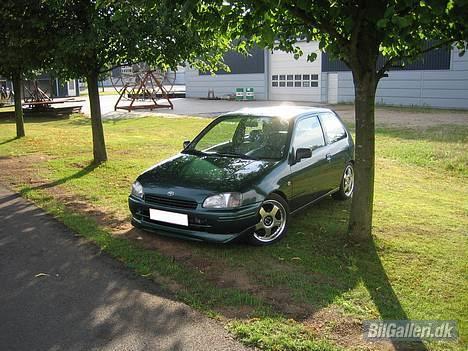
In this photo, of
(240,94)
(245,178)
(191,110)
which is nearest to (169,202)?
(245,178)

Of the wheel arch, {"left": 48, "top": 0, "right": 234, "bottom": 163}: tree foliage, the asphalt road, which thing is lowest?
the asphalt road

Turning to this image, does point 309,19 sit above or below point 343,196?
above

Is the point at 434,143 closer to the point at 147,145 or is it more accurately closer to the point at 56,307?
the point at 147,145

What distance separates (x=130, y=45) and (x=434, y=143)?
928 centimetres

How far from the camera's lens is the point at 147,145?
14062mm

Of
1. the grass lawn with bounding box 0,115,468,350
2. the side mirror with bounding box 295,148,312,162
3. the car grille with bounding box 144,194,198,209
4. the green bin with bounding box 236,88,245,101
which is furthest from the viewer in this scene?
the green bin with bounding box 236,88,245,101

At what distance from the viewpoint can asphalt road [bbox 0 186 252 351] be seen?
3.48 meters

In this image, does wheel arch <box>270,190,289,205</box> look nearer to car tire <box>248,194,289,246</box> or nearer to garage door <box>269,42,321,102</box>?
car tire <box>248,194,289,246</box>

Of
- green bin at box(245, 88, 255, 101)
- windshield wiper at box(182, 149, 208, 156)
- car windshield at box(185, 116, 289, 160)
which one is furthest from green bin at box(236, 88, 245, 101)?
windshield wiper at box(182, 149, 208, 156)

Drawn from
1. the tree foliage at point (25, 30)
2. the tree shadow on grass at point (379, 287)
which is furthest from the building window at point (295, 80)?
the tree shadow on grass at point (379, 287)

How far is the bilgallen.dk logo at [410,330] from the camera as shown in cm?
356

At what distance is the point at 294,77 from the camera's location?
3609cm

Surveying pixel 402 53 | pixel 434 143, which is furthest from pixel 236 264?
pixel 434 143

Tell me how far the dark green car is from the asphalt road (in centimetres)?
85
